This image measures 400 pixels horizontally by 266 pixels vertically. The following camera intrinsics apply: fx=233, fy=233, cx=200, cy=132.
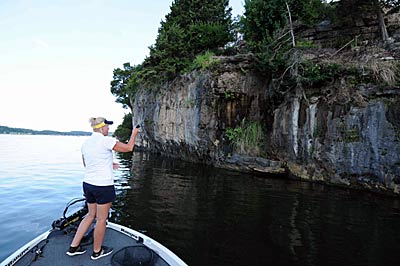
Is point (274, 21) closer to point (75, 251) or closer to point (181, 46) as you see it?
point (181, 46)

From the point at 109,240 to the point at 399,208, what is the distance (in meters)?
8.24

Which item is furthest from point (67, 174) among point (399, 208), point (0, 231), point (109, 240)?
point (399, 208)

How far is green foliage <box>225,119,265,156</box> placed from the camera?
45.0ft

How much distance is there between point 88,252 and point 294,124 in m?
10.8

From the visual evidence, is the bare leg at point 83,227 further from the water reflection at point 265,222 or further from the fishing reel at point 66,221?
the water reflection at point 265,222

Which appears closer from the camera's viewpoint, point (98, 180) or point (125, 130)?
point (98, 180)

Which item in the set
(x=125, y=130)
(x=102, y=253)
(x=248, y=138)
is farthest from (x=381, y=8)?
(x=125, y=130)

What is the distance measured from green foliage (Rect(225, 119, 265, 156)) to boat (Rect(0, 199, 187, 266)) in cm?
1077

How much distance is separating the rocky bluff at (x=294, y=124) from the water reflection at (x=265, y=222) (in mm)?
1275

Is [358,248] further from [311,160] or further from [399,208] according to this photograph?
A: [311,160]

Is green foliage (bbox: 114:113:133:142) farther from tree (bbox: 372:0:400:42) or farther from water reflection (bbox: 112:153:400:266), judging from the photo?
tree (bbox: 372:0:400:42)

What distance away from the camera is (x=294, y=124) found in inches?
463

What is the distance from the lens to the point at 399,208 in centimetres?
707

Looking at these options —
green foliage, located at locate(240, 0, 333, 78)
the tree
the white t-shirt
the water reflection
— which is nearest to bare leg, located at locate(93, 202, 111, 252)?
the white t-shirt
